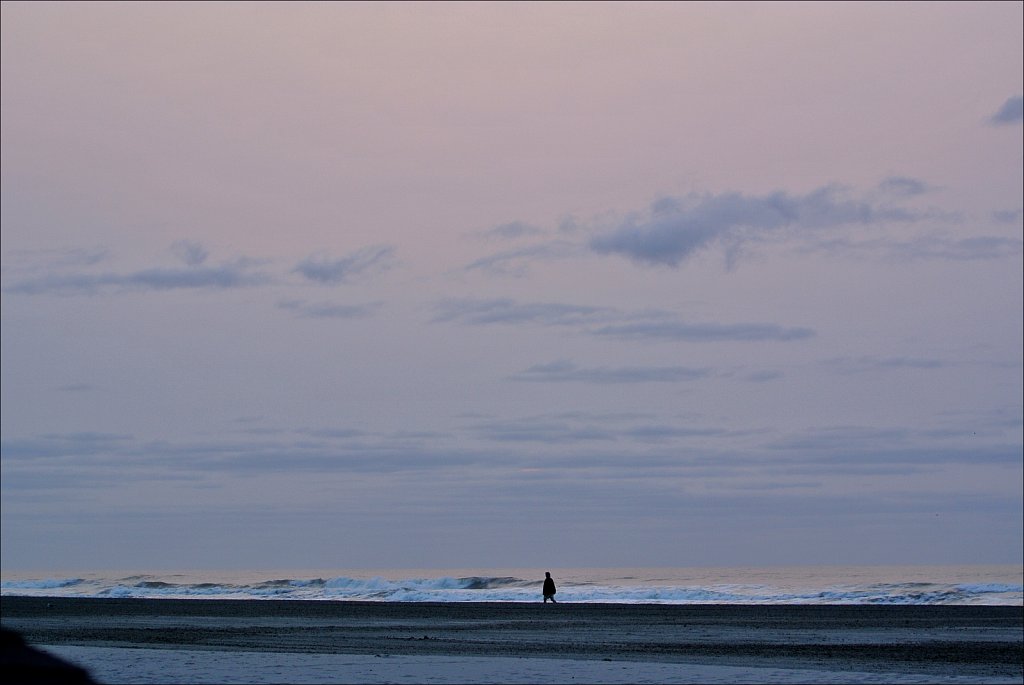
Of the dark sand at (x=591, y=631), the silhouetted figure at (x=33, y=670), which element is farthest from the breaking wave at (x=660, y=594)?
the silhouetted figure at (x=33, y=670)

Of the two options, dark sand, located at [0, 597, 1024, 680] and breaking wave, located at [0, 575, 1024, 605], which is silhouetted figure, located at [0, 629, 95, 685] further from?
breaking wave, located at [0, 575, 1024, 605]

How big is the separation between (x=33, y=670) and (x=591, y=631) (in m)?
28.1

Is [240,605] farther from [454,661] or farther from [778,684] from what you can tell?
[778,684]

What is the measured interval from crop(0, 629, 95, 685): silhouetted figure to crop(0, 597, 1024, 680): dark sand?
15983mm

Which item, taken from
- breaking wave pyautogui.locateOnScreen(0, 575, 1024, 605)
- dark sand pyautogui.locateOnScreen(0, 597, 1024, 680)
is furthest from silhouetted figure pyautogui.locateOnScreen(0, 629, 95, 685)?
breaking wave pyautogui.locateOnScreen(0, 575, 1024, 605)

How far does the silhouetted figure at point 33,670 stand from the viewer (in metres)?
8.29

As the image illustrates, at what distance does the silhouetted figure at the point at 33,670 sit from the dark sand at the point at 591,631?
52.4 feet

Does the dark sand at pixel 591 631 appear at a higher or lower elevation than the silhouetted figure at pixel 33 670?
lower

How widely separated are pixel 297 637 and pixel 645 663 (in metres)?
12.6

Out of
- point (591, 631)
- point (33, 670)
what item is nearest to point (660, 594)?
point (591, 631)

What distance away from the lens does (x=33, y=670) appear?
8352 millimetres

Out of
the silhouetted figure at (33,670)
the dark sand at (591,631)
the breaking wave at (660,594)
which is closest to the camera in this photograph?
the silhouetted figure at (33,670)

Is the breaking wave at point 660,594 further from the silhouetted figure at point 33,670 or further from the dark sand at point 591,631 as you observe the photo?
the silhouetted figure at point 33,670

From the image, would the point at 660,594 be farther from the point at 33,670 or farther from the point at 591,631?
the point at 33,670
